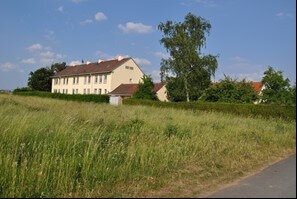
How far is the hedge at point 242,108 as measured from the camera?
174cm

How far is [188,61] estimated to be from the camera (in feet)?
149

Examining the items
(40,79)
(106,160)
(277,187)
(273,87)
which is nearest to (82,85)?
(40,79)

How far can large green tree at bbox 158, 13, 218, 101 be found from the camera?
4544 cm

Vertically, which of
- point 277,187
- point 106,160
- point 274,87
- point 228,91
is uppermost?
point 228,91

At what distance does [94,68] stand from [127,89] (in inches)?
623

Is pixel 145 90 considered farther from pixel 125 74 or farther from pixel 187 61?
pixel 125 74

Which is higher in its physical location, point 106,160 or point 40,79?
point 40,79

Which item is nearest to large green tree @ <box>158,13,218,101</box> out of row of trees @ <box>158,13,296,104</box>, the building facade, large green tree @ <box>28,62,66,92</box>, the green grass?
row of trees @ <box>158,13,296,104</box>

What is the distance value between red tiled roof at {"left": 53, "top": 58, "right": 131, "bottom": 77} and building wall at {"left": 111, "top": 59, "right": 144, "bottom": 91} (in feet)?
3.09

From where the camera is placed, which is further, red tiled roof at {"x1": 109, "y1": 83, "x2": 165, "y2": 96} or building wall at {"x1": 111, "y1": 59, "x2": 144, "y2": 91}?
building wall at {"x1": 111, "y1": 59, "x2": 144, "y2": 91}

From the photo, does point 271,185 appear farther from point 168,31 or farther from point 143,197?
point 168,31

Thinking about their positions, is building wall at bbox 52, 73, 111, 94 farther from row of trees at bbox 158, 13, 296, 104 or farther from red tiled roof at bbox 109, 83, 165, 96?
row of trees at bbox 158, 13, 296, 104

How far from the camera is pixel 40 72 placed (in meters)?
90.0

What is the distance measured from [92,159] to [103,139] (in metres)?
1.90
